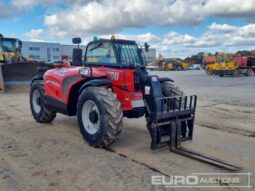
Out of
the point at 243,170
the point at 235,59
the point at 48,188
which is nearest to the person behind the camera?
the point at 48,188

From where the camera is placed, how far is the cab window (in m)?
5.93

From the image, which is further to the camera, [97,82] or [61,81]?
[61,81]

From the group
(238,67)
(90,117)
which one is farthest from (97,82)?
(238,67)

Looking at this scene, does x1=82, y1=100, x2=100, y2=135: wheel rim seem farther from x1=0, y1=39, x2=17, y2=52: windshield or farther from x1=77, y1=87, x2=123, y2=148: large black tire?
x1=0, y1=39, x2=17, y2=52: windshield

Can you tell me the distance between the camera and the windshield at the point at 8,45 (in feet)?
62.6

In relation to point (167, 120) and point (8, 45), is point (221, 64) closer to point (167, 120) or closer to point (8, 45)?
point (8, 45)

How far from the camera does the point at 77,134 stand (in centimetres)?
629

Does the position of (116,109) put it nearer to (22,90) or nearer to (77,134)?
(77,134)

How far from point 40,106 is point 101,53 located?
2.33m

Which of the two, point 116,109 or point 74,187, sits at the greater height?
point 116,109

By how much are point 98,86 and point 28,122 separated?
2.99 m

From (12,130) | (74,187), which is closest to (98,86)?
(74,187)

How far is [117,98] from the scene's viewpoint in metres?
5.50

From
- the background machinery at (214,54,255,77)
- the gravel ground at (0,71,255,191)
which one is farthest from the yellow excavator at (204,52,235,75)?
the gravel ground at (0,71,255,191)
